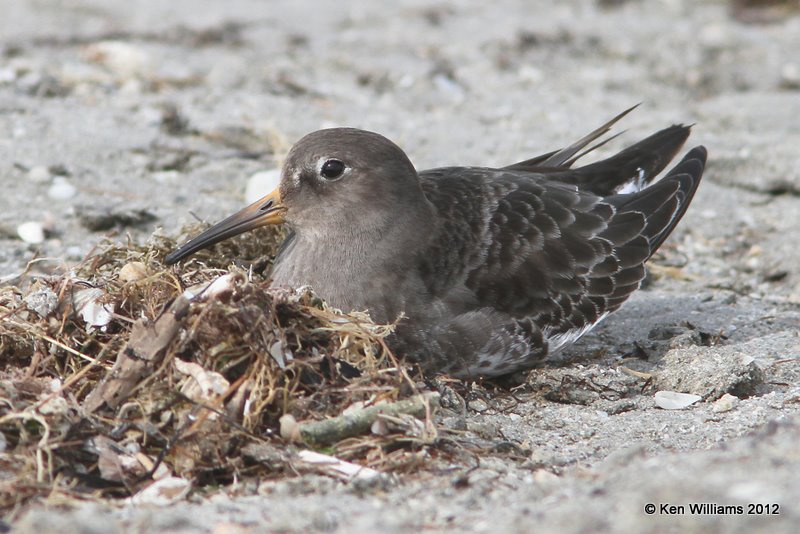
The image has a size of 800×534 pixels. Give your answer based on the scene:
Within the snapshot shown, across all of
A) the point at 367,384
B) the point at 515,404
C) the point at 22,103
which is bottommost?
the point at 515,404

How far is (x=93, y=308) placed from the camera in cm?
477

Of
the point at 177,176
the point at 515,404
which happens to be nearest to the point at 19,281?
the point at 177,176

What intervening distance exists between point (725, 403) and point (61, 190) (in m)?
4.44

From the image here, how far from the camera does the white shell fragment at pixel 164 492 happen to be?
386 cm

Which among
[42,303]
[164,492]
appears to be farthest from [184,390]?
[42,303]

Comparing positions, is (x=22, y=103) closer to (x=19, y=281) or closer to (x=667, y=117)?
(x=19, y=281)

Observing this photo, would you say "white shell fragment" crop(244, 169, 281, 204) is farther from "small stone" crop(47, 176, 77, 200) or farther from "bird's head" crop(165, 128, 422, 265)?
"bird's head" crop(165, 128, 422, 265)

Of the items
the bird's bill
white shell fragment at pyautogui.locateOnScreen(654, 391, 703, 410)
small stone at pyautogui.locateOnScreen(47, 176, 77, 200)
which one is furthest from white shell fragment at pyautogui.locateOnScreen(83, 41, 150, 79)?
white shell fragment at pyautogui.locateOnScreen(654, 391, 703, 410)

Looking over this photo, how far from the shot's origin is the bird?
5328 millimetres

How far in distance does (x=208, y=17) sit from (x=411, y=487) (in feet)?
27.1

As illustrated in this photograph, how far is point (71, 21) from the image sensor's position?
10.7 metres

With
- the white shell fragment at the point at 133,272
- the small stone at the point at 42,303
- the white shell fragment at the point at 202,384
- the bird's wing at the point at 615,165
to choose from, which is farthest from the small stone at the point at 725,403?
the small stone at the point at 42,303

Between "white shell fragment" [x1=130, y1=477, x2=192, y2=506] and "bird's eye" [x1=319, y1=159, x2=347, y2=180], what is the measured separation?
1.96m

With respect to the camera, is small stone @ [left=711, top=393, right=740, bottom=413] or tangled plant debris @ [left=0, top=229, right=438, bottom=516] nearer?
tangled plant debris @ [left=0, top=229, right=438, bottom=516]
